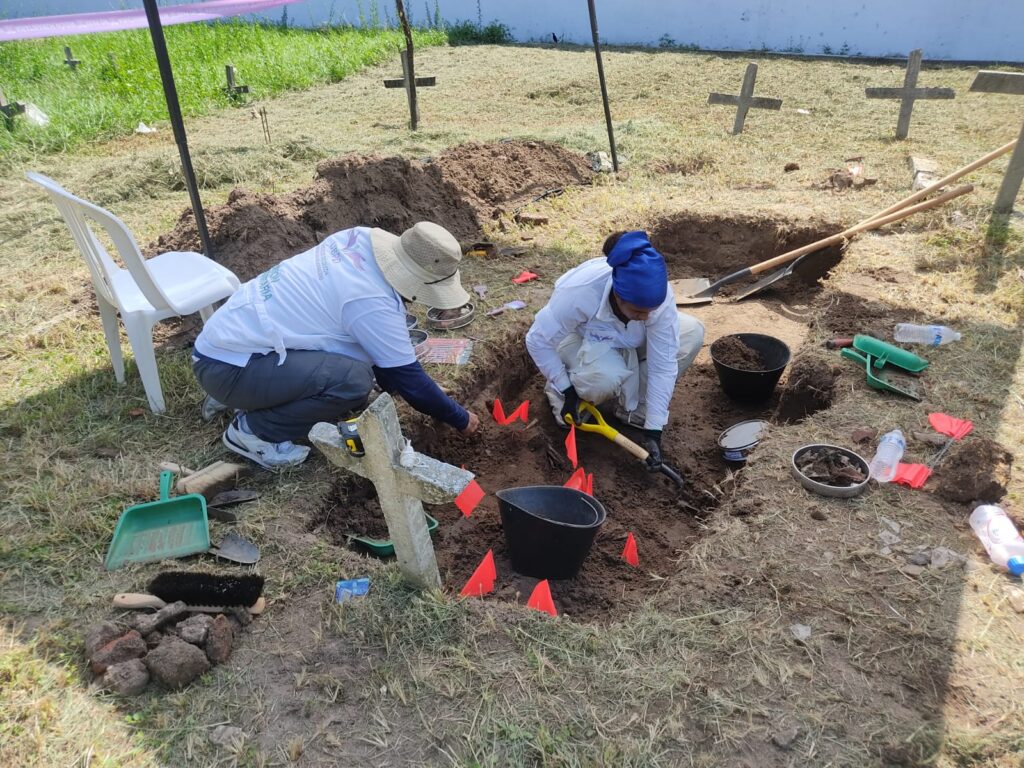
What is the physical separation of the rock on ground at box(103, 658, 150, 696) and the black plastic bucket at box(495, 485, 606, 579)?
1442mm

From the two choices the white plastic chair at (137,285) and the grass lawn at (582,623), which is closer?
the grass lawn at (582,623)

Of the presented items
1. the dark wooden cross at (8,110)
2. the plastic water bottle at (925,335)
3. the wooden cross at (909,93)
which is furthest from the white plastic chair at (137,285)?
the wooden cross at (909,93)

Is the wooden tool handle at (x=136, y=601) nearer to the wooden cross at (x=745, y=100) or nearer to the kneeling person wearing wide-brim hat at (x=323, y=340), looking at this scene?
the kneeling person wearing wide-brim hat at (x=323, y=340)

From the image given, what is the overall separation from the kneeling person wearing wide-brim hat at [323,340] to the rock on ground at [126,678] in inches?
48.7

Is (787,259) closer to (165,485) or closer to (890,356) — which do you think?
(890,356)

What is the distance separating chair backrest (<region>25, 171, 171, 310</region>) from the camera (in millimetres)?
3348

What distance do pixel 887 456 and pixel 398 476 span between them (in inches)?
94.4

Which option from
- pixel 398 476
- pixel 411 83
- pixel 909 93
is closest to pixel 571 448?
pixel 398 476

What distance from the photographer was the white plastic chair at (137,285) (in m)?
3.42

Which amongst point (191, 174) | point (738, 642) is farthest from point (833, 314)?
point (191, 174)

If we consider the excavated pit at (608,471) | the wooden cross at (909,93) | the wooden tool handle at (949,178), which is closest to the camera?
the excavated pit at (608,471)

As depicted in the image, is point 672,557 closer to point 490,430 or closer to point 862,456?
point 862,456

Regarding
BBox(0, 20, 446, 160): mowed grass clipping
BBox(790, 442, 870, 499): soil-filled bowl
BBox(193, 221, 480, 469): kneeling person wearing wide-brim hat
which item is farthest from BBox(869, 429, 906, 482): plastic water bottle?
BBox(0, 20, 446, 160): mowed grass clipping

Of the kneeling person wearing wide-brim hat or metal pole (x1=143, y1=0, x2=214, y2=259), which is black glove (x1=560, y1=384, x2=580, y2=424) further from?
metal pole (x1=143, y1=0, x2=214, y2=259)
